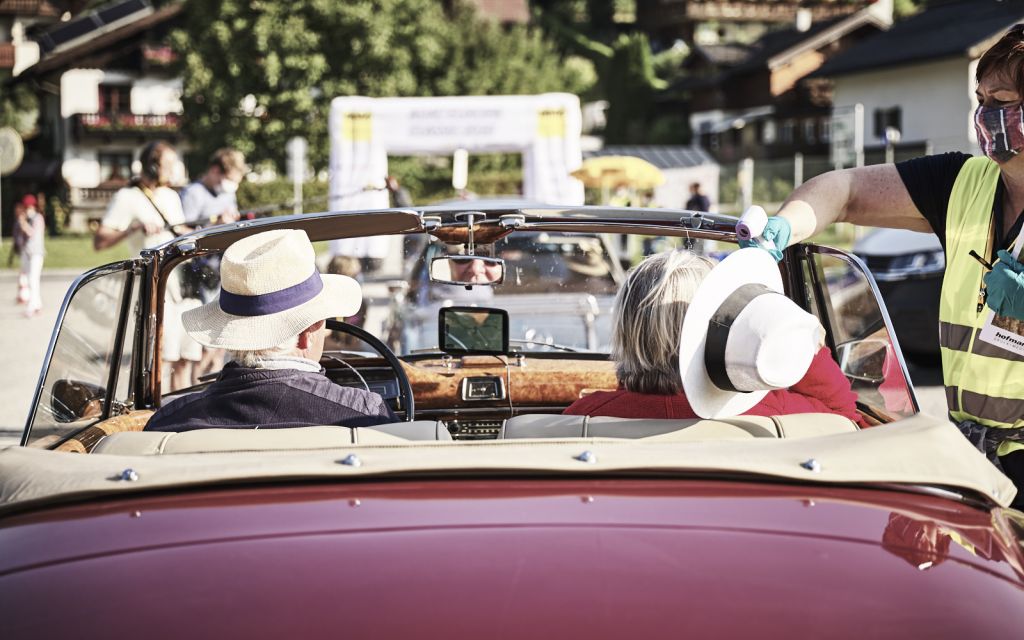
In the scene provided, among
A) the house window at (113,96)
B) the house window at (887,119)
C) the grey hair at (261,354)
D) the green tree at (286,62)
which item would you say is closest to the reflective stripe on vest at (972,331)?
the grey hair at (261,354)

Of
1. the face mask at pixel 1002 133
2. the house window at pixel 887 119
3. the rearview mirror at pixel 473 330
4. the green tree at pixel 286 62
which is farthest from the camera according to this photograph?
the house window at pixel 887 119

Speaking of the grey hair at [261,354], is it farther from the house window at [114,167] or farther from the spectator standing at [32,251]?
the house window at [114,167]

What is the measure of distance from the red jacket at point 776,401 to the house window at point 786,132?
55365 mm

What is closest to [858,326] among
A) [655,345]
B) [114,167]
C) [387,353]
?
[655,345]

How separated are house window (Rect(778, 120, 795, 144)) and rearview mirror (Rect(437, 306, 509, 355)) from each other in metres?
54.4

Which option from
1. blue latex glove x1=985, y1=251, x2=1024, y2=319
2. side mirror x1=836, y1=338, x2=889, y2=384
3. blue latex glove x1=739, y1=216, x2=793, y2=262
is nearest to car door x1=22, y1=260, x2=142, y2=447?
blue latex glove x1=739, y1=216, x2=793, y2=262

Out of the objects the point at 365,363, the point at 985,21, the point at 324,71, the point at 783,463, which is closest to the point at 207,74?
the point at 324,71

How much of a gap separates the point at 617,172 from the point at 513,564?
20.7 metres

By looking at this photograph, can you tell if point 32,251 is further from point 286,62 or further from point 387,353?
point 286,62

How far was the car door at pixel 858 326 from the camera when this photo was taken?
10.2 feet

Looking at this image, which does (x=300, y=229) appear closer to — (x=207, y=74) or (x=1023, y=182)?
(x=1023, y=182)

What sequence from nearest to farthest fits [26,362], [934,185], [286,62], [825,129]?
[934,185] → [26,362] → [286,62] → [825,129]

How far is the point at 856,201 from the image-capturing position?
3.25 meters

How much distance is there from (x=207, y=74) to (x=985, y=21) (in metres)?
27.0
